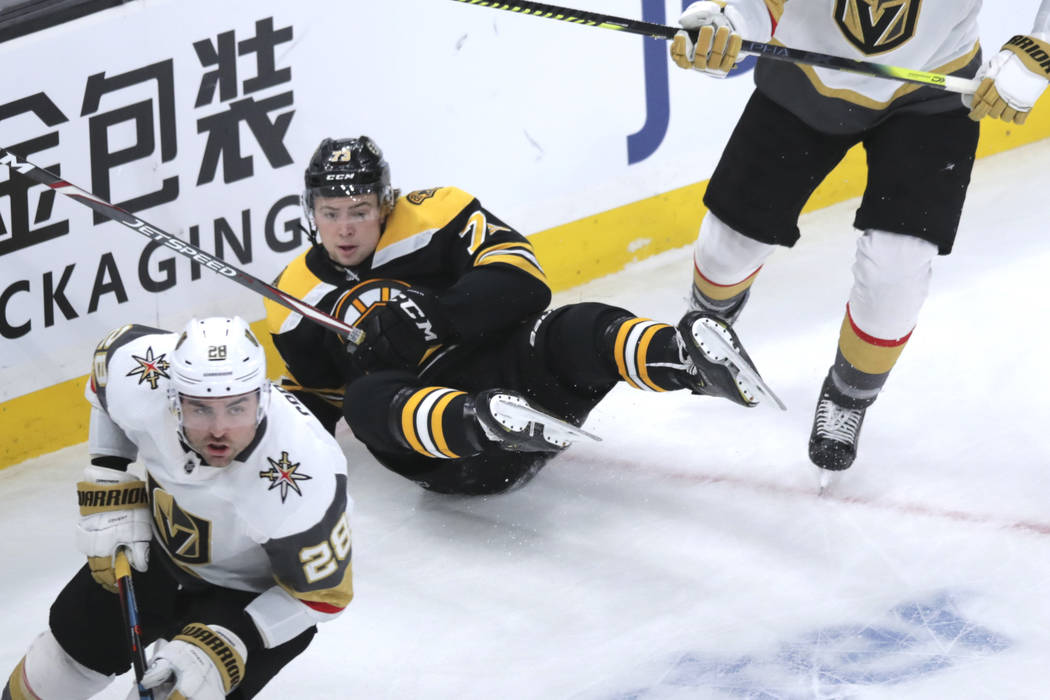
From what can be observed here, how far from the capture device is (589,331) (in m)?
3.19

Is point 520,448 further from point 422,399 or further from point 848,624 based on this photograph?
point 848,624

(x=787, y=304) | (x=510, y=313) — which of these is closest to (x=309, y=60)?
(x=510, y=313)

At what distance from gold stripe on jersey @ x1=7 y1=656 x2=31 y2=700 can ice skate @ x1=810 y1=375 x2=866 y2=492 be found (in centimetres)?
173

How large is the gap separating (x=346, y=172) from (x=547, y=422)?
0.84 meters

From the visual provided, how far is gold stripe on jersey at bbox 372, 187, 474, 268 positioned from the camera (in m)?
3.46

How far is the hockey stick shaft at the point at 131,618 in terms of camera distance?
221 cm

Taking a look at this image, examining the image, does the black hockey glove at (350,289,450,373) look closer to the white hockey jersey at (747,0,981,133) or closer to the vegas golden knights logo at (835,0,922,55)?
the white hockey jersey at (747,0,981,133)

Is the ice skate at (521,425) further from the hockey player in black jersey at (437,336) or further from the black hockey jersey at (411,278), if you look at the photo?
the black hockey jersey at (411,278)

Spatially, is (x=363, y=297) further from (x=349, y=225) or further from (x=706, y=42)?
(x=706, y=42)

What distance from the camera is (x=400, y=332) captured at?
10.7 feet

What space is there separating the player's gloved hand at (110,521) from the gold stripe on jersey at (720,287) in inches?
61.4

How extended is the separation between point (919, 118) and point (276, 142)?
1.72m

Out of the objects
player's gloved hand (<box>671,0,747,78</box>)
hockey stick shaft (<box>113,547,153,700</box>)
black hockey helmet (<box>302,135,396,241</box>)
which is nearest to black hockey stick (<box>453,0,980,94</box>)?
player's gloved hand (<box>671,0,747,78</box>)

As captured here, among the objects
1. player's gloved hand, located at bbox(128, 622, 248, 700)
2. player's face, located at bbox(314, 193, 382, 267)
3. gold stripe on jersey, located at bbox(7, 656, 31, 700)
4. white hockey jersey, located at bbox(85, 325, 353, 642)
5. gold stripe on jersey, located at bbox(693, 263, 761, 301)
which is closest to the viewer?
player's gloved hand, located at bbox(128, 622, 248, 700)
